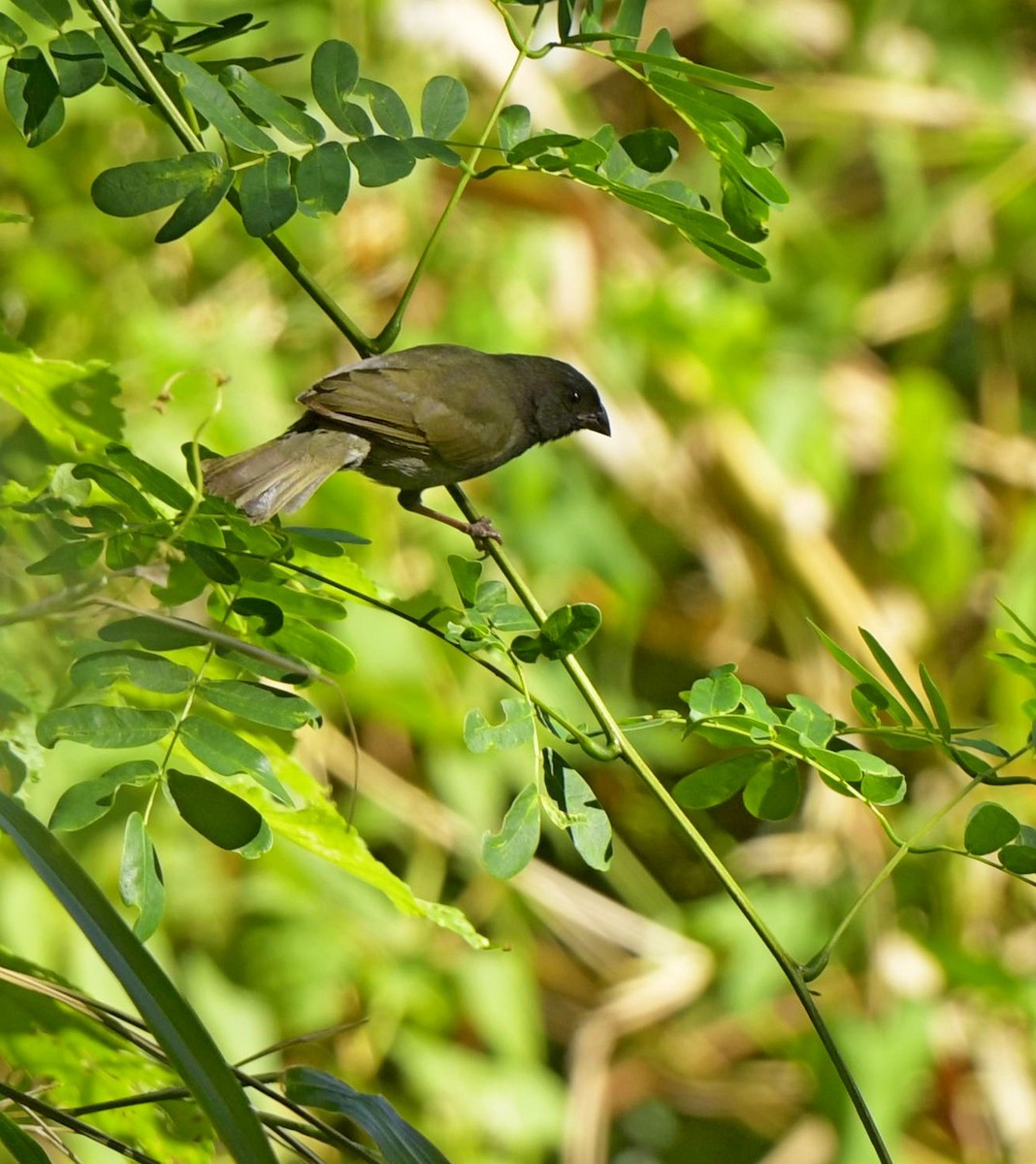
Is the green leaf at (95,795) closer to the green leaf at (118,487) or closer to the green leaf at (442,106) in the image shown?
the green leaf at (118,487)

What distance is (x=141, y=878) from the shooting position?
135 cm

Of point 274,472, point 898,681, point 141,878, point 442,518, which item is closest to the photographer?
point 141,878

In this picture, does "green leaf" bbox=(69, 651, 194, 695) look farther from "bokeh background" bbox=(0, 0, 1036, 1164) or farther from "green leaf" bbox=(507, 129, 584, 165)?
"bokeh background" bbox=(0, 0, 1036, 1164)

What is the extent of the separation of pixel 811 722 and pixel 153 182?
85cm

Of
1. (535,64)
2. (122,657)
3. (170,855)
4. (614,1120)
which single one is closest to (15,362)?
(122,657)

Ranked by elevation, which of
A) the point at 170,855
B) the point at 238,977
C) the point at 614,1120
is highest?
the point at 170,855

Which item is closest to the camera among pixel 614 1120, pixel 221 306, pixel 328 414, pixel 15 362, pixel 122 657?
pixel 122 657

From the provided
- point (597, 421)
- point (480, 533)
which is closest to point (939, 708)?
point (480, 533)

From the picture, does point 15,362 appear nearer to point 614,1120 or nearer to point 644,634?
point 644,634

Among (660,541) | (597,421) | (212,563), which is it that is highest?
(212,563)

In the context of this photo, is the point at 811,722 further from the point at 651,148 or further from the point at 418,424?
the point at 418,424

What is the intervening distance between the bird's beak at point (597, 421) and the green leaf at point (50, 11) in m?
1.75

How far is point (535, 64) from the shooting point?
4.89 meters

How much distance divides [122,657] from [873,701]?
2.53 feet
